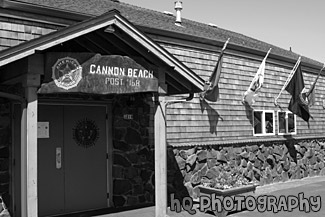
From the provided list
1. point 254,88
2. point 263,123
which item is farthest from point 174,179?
point 263,123

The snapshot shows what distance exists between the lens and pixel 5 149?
8.25m

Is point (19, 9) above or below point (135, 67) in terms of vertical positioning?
above

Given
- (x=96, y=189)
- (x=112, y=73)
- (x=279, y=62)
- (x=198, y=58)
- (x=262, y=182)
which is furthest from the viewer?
(x=279, y=62)

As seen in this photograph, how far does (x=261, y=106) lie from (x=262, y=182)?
103 inches

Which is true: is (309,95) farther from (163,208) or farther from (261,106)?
(163,208)

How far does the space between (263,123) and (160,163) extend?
275 inches

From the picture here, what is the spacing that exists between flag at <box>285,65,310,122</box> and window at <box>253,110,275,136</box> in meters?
0.79

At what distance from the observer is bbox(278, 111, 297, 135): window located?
14.7 m

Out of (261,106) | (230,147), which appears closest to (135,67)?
(230,147)

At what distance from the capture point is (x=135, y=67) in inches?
295

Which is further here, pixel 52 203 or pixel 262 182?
pixel 262 182

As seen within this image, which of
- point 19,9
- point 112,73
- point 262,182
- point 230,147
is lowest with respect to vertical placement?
point 262,182

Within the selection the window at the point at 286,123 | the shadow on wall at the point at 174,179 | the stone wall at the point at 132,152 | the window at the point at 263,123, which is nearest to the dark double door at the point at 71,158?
the stone wall at the point at 132,152

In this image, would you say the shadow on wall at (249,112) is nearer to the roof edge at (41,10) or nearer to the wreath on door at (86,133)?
the wreath on door at (86,133)
